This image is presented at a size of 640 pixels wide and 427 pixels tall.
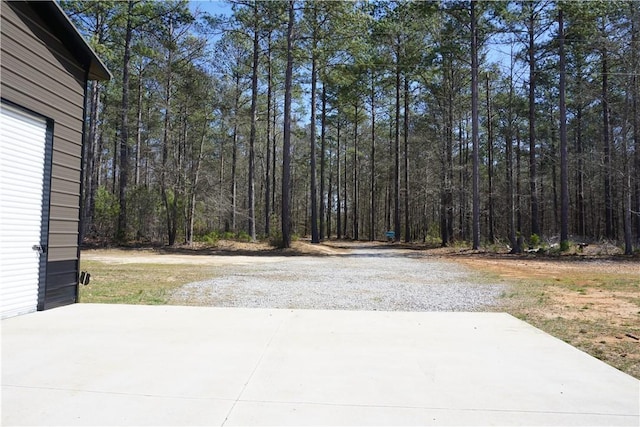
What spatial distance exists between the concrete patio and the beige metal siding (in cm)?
132

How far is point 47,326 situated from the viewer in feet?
13.7

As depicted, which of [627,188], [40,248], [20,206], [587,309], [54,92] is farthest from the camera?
[627,188]

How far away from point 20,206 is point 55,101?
1.43 metres

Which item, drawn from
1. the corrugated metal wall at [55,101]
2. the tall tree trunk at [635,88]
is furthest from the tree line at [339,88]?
the corrugated metal wall at [55,101]

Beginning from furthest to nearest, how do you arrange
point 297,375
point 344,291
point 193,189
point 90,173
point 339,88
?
point 339,88
point 90,173
point 193,189
point 344,291
point 297,375

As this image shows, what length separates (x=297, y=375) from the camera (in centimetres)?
298

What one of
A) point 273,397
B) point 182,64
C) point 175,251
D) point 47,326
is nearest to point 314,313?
point 273,397

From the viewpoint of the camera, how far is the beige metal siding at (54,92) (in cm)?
439

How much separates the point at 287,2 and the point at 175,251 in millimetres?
12768

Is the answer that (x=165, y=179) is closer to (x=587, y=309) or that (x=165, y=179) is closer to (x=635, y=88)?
(x=587, y=309)

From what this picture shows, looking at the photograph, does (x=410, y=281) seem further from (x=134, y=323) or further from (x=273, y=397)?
(x=273, y=397)

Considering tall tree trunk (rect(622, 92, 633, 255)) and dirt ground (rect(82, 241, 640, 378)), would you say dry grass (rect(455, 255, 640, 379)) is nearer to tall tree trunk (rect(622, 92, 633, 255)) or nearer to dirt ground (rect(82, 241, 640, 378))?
dirt ground (rect(82, 241, 640, 378))

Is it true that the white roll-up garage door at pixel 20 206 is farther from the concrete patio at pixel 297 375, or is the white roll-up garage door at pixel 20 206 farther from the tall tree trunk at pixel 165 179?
the tall tree trunk at pixel 165 179

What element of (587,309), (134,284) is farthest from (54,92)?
(587,309)
